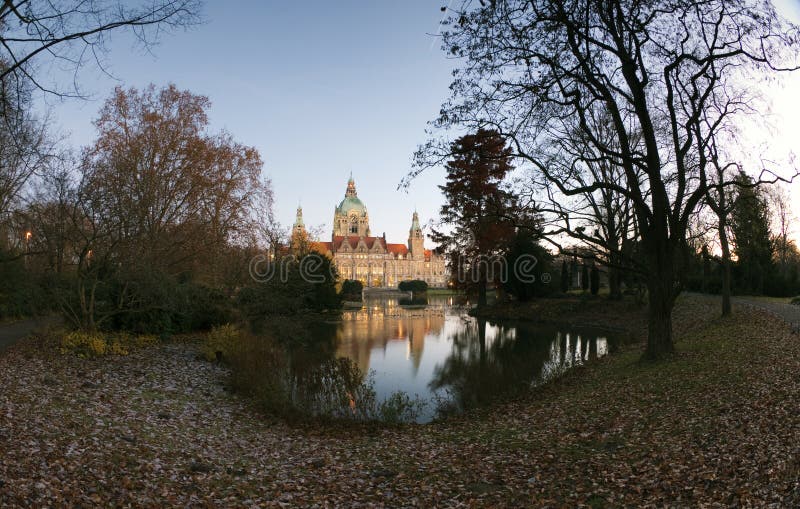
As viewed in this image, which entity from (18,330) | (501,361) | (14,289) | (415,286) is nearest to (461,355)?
(501,361)

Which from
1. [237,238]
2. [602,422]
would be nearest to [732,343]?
[602,422]

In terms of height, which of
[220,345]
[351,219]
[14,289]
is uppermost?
[351,219]

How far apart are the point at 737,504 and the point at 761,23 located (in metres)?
8.89

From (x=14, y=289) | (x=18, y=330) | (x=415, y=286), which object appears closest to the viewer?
(x=18, y=330)

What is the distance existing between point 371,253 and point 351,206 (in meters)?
19.0

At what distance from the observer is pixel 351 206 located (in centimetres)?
14288

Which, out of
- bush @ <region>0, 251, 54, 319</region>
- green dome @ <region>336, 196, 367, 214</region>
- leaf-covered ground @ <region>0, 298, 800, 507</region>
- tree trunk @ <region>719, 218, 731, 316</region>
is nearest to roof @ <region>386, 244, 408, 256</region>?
green dome @ <region>336, 196, 367, 214</region>

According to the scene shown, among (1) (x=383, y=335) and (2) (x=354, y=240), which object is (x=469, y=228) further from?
(2) (x=354, y=240)

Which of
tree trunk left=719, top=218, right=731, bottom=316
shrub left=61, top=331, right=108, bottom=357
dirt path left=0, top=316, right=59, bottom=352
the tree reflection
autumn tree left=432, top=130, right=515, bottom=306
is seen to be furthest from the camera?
autumn tree left=432, top=130, right=515, bottom=306

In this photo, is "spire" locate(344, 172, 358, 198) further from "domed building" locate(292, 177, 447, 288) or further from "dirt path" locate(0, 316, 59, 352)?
"dirt path" locate(0, 316, 59, 352)

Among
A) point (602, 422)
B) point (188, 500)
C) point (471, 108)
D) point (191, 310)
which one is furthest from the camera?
point (191, 310)

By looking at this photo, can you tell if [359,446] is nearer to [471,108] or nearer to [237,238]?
[471,108]

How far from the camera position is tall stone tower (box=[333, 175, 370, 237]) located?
141250mm

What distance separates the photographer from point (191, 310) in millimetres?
18328
